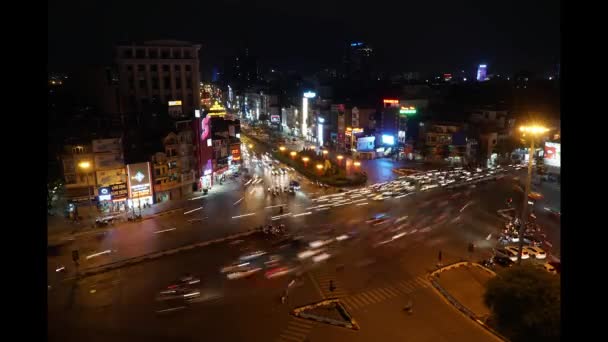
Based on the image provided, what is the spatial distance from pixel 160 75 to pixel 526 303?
41.3m

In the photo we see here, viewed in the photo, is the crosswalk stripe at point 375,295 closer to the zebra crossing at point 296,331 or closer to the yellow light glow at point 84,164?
the zebra crossing at point 296,331

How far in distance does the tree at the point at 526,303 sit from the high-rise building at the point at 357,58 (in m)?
131

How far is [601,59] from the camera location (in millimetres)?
2223

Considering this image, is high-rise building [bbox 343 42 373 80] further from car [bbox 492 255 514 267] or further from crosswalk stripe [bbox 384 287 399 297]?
crosswalk stripe [bbox 384 287 399 297]

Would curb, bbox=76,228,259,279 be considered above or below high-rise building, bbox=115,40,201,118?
below

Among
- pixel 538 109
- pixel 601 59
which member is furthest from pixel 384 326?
pixel 538 109

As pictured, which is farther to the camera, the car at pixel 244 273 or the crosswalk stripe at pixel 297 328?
the car at pixel 244 273

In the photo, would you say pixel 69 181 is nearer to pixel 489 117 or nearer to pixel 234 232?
pixel 234 232

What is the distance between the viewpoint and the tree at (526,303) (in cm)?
1262

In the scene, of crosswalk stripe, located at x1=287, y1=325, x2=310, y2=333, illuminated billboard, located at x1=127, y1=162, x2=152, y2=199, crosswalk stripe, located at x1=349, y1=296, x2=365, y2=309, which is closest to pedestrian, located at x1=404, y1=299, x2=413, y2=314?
crosswalk stripe, located at x1=349, y1=296, x2=365, y2=309

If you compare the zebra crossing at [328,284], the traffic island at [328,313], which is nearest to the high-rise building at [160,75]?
the zebra crossing at [328,284]

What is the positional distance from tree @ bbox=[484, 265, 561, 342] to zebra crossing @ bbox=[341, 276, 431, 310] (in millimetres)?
4050

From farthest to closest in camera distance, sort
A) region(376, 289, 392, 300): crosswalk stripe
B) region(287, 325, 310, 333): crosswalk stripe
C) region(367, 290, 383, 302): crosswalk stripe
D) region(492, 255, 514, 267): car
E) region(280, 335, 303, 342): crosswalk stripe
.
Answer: region(492, 255, 514, 267): car → region(376, 289, 392, 300): crosswalk stripe → region(367, 290, 383, 302): crosswalk stripe → region(287, 325, 310, 333): crosswalk stripe → region(280, 335, 303, 342): crosswalk stripe

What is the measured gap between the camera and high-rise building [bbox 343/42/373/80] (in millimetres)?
142625
